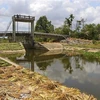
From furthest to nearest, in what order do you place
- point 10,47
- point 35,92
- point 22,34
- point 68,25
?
1. point 68,25
2. point 22,34
3. point 10,47
4. point 35,92

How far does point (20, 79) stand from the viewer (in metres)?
14.0

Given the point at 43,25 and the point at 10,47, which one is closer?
the point at 10,47

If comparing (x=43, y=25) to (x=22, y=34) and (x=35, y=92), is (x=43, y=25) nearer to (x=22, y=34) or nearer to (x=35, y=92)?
(x=22, y=34)

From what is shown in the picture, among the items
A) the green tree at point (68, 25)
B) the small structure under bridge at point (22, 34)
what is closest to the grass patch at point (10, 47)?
the small structure under bridge at point (22, 34)

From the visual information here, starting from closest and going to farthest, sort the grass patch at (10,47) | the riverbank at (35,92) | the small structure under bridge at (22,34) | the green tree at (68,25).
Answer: the riverbank at (35,92) → the grass patch at (10,47) → the small structure under bridge at (22,34) → the green tree at (68,25)

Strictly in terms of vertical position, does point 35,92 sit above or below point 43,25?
below

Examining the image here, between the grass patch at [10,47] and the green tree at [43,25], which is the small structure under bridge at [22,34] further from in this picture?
the green tree at [43,25]

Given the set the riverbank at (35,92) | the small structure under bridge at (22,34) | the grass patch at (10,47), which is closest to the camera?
the riverbank at (35,92)

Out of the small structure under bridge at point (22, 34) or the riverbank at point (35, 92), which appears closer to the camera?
the riverbank at point (35, 92)

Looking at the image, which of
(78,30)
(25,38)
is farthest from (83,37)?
(25,38)

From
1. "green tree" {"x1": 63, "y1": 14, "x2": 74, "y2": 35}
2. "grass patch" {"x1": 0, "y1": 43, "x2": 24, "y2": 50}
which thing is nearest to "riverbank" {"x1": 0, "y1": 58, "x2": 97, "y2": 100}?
"grass patch" {"x1": 0, "y1": 43, "x2": 24, "y2": 50}

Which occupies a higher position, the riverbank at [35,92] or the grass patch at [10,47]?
the grass patch at [10,47]

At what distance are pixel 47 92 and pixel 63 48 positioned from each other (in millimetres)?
41775

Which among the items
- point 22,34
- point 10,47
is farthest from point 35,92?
point 22,34
